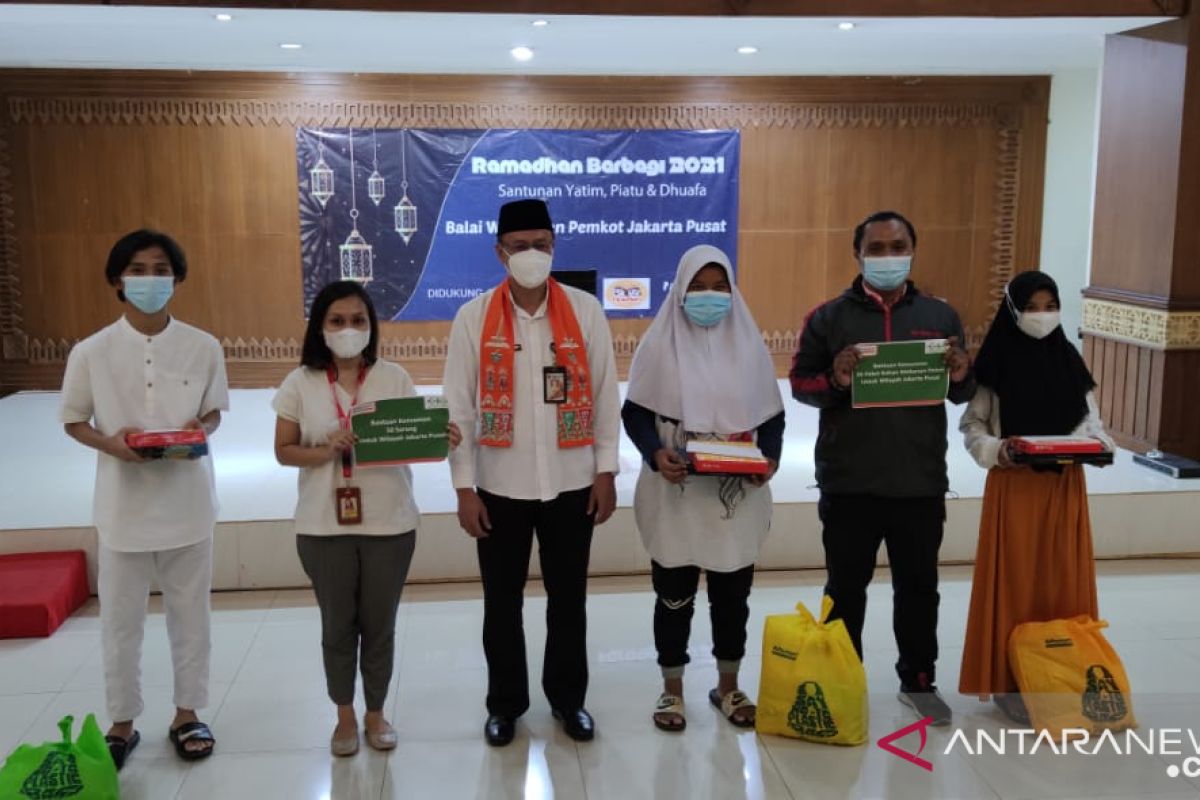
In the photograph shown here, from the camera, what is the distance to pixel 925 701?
305 centimetres

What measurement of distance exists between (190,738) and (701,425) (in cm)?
166

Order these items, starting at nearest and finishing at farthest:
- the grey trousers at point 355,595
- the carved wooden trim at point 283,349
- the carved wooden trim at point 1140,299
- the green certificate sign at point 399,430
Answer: the green certificate sign at point 399,430
the grey trousers at point 355,595
the carved wooden trim at point 1140,299
the carved wooden trim at point 283,349

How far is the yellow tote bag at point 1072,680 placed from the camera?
113 inches

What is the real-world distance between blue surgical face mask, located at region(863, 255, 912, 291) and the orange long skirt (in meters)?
0.64

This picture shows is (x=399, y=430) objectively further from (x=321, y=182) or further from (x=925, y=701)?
(x=321, y=182)

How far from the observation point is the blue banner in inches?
310

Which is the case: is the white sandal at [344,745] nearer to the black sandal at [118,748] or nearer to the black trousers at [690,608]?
the black sandal at [118,748]

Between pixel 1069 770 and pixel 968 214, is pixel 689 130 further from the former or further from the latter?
pixel 1069 770

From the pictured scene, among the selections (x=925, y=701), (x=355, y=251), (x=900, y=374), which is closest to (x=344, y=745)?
(x=925, y=701)

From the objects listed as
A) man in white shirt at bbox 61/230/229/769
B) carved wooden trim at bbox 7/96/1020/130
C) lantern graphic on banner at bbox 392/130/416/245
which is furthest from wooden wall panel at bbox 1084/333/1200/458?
lantern graphic on banner at bbox 392/130/416/245

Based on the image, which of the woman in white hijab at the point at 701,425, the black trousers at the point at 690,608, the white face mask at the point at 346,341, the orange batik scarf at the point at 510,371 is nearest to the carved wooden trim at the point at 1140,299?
the woman in white hijab at the point at 701,425

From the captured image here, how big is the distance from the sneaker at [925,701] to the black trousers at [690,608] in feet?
1.77

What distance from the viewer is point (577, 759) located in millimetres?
2834

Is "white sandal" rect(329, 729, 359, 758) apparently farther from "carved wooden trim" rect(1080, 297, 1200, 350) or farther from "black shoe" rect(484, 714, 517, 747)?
"carved wooden trim" rect(1080, 297, 1200, 350)
